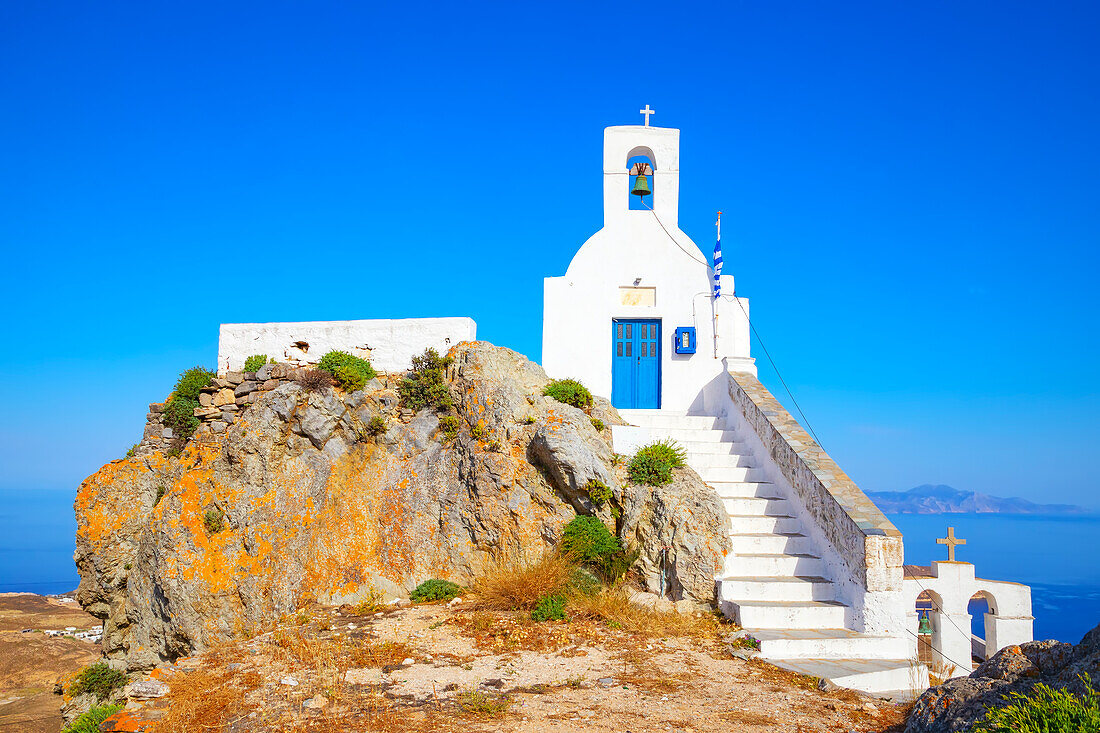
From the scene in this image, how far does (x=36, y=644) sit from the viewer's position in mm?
30406

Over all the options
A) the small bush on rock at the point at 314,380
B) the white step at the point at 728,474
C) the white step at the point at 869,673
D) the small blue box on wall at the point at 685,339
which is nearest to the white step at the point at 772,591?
the white step at the point at 869,673

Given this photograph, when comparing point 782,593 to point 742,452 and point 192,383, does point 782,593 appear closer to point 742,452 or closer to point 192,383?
point 742,452

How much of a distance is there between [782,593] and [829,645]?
4.22 feet

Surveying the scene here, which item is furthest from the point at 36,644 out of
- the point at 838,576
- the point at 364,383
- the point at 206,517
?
the point at 838,576

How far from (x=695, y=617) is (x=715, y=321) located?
7.84 metres

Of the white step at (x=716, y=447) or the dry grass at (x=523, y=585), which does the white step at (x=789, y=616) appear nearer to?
the dry grass at (x=523, y=585)

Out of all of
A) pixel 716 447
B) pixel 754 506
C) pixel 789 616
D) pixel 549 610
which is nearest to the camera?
pixel 549 610

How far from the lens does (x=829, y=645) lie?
27.3ft

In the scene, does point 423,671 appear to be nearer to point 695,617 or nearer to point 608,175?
point 695,617

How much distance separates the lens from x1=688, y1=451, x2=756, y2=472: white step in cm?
1242

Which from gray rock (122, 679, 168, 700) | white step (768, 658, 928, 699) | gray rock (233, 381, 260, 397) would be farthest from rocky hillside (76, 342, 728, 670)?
gray rock (122, 679, 168, 700)

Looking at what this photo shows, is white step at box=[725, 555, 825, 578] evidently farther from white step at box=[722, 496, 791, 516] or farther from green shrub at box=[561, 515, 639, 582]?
green shrub at box=[561, 515, 639, 582]

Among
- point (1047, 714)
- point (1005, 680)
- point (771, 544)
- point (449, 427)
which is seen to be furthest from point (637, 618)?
point (1047, 714)

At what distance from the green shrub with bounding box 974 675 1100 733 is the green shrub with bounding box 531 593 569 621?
528 centimetres
